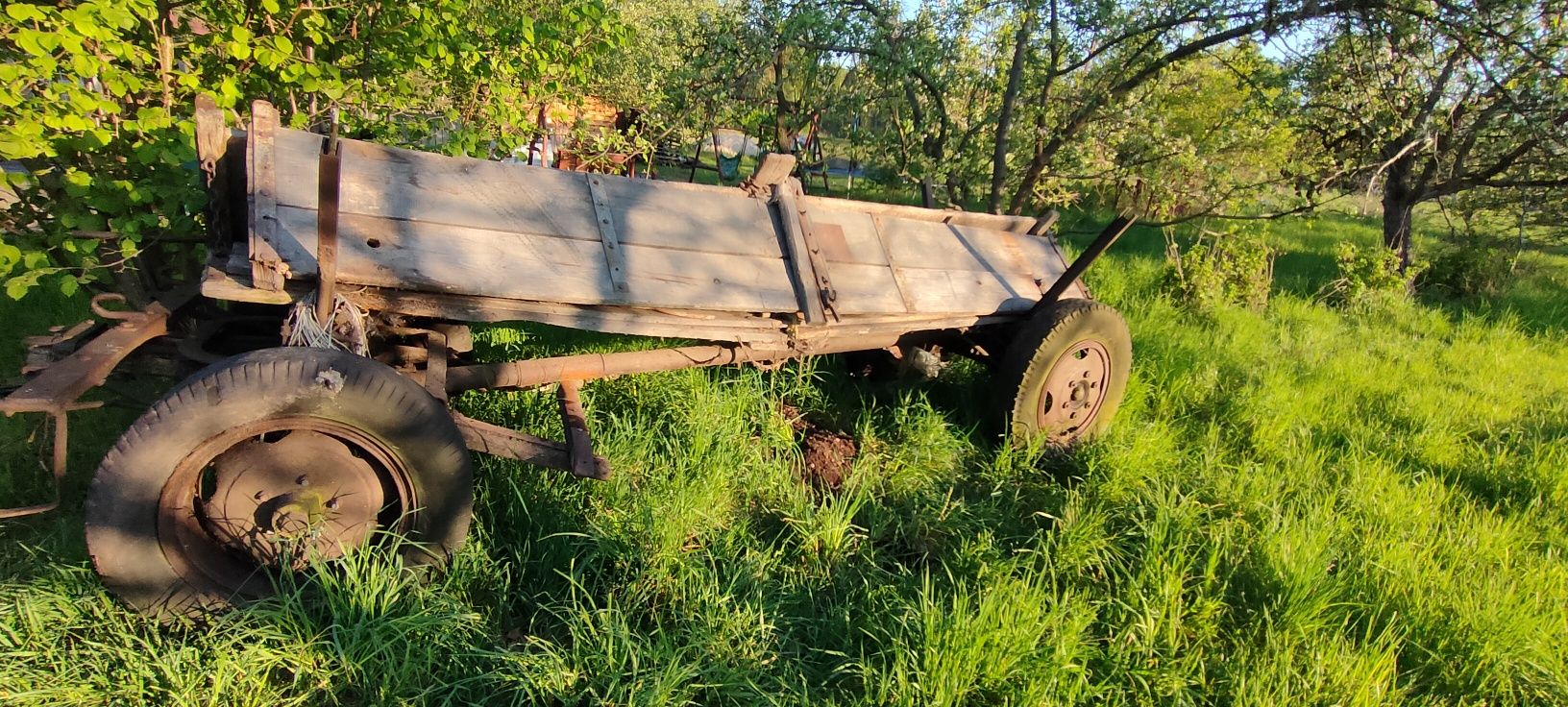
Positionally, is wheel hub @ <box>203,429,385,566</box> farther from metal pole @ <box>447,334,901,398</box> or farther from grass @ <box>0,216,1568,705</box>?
metal pole @ <box>447,334,901,398</box>

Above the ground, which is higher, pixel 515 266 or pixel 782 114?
pixel 782 114

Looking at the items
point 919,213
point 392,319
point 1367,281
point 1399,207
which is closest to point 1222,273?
point 1367,281

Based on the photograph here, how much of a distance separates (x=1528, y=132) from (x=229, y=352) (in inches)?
429

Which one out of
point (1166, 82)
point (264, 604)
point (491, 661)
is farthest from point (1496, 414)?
point (264, 604)

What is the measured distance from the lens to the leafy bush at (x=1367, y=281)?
26.7 ft

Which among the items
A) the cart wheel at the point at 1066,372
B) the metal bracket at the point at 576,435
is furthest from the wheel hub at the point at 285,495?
the cart wheel at the point at 1066,372

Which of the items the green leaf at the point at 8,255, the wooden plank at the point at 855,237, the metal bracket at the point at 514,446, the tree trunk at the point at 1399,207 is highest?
the tree trunk at the point at 1399,207

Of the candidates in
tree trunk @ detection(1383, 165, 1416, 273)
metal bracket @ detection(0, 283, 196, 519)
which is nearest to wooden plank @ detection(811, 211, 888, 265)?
metal bracket @ detection(0, 283, 196, 519)

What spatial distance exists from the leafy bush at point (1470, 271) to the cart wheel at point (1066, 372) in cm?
722

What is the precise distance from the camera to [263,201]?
7.92ft

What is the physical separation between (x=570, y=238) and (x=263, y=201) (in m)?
0.92

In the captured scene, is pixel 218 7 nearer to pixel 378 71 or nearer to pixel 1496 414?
pixel 378 71

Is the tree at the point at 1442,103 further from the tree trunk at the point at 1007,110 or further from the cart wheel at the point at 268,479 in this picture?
the cart wheel at the point at 268,479

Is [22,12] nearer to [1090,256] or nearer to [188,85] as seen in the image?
[188,85]
